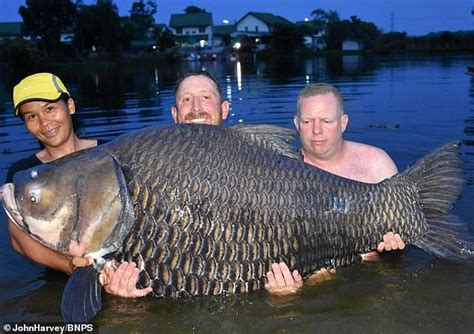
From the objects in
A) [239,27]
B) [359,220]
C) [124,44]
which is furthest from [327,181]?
[239,27]

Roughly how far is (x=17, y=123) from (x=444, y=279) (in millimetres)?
11681

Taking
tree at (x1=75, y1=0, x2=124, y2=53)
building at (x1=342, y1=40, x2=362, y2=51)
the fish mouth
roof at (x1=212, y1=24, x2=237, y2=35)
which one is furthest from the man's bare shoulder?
roof at (x1=212, y1=24, x2=237, y2=35)

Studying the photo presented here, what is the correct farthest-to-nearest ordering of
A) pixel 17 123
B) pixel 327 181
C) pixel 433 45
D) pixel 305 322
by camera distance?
1. pixel 433 45
2. pixel 17 123
3. pixel 327 181
4. pixel 305 322

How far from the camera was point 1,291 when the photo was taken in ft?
14.8

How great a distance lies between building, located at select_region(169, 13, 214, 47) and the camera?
9269 centimetres

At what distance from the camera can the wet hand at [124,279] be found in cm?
346

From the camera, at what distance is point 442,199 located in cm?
429

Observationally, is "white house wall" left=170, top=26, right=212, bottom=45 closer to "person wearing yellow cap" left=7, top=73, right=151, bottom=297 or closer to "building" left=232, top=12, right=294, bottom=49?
"building" left=232, top=12, right=294, bottom=49

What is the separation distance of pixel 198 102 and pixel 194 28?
305 feet

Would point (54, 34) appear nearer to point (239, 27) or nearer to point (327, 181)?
point (239, 27)

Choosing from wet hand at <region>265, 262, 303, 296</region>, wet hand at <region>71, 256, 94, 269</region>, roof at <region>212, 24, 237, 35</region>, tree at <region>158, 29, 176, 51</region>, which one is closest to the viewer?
wet hand at <region>71, 256, 94, 269</region>

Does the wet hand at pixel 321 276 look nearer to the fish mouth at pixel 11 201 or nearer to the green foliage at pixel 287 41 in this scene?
the fish mouth at pixel 11 201

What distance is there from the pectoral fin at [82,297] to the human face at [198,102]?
2032 mm

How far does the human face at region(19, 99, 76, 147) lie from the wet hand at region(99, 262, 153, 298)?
1654 millimetres
